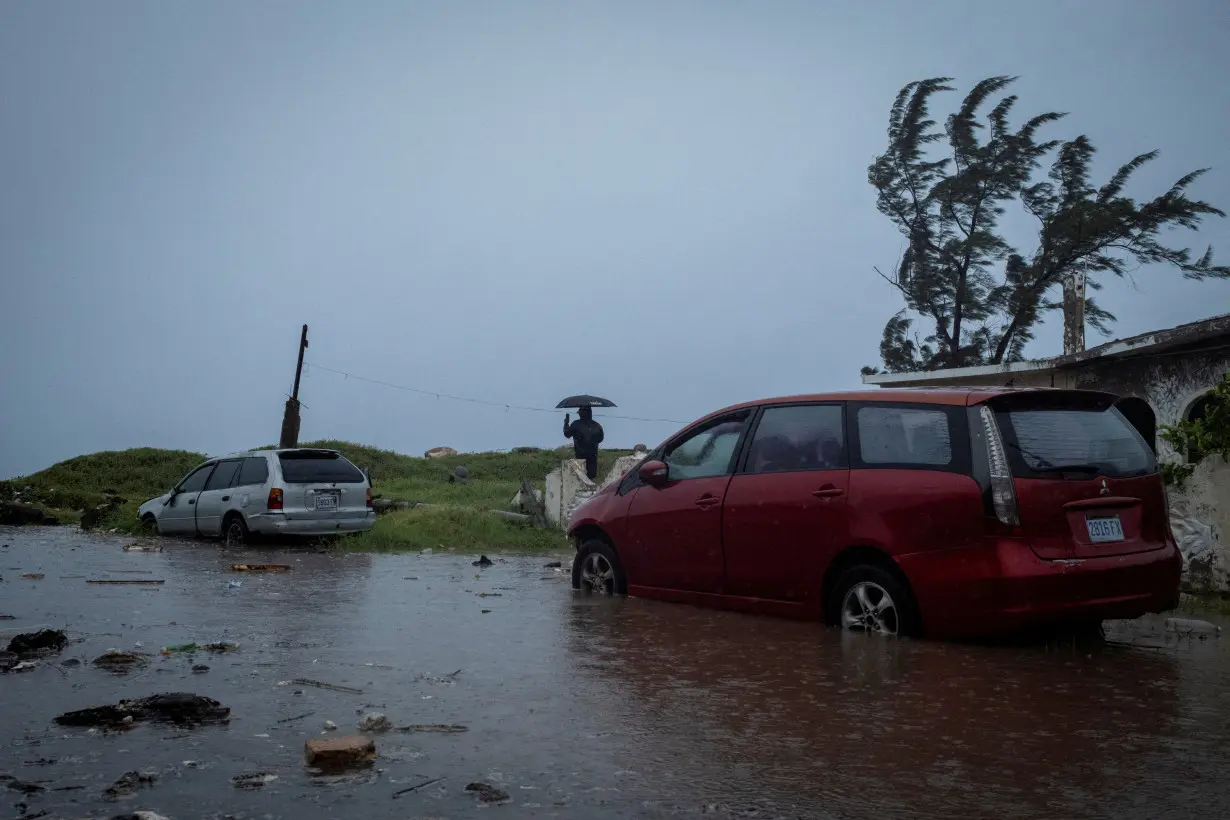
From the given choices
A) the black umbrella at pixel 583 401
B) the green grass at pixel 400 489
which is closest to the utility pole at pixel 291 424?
the green grass at pixel 400 489

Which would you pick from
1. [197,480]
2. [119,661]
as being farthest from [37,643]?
[197,480]

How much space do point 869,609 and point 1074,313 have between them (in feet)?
50.0

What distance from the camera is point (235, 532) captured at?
60.2 feet

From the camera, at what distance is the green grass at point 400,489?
19141mm

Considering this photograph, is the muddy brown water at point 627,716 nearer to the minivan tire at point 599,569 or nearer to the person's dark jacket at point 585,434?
the minivan tire at point 599,569

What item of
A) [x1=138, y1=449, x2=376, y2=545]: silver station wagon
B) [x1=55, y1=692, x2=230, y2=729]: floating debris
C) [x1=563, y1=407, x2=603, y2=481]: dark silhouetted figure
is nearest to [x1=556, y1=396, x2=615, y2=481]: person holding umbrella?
[x1=563, y1=407, x2=603, y2=481]: dark silhouetted figure

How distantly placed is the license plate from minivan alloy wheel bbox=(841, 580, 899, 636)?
52.1 inches

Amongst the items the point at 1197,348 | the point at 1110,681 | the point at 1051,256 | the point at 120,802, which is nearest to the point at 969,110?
the point at 1051,256

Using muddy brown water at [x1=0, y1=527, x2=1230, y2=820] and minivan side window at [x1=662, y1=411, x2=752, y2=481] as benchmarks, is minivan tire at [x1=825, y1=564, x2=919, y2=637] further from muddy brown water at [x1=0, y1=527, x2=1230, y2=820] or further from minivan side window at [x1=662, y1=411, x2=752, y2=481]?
minivan side window at [x1=662, y1=411, x2=752, y2=481]

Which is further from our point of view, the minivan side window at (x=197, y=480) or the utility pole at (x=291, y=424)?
the utility pole at (x=291, y=424)

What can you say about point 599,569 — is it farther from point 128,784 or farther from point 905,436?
point 128,784

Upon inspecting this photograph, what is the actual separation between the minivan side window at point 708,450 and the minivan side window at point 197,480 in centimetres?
1213

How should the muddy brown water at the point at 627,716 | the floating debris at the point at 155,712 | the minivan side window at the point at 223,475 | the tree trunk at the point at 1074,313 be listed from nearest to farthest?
the muddy brown water at the point at 627,716
the floating debris at the point at 155,712
the minivan side window at the point at 223,475
the tree trunk at the point at 1074,313

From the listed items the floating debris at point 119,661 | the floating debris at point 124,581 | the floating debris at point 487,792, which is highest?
the floating debris at point 124,581
